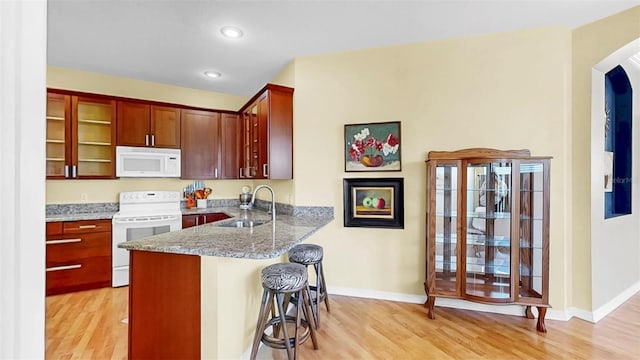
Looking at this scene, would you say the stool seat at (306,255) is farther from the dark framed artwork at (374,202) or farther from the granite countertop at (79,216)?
the granite countertop at (79,216)

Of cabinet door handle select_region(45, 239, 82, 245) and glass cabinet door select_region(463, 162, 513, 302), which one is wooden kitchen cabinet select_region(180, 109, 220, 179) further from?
glass cabinet door select_region(463, 162, 513, 302)

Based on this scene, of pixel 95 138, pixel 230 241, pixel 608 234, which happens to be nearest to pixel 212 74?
pixel 95 138

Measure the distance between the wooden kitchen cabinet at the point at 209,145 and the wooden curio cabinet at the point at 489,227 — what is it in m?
2.91

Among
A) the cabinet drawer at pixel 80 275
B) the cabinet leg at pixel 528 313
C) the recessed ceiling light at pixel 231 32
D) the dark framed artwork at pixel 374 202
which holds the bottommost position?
the cabinet leg at pixel 528 313

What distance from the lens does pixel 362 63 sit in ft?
10.7

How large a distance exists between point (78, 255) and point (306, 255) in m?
2.79

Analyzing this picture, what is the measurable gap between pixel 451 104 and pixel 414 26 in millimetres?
849

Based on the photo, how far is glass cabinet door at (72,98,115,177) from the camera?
368 centimetres

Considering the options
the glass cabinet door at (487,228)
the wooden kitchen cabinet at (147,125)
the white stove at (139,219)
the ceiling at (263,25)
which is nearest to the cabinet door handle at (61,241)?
the white stove at (139,219)

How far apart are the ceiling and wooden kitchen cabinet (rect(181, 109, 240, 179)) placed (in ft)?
2.96

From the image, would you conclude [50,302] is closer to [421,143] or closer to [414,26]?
[421,143]

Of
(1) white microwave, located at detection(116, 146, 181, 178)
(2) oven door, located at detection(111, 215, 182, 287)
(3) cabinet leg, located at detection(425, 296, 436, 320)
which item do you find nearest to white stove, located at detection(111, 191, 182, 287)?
(2) oven door, located at detection(111, 215, 182, 287)

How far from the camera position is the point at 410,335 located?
2473 mm

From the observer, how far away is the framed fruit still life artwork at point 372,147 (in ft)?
10.3
